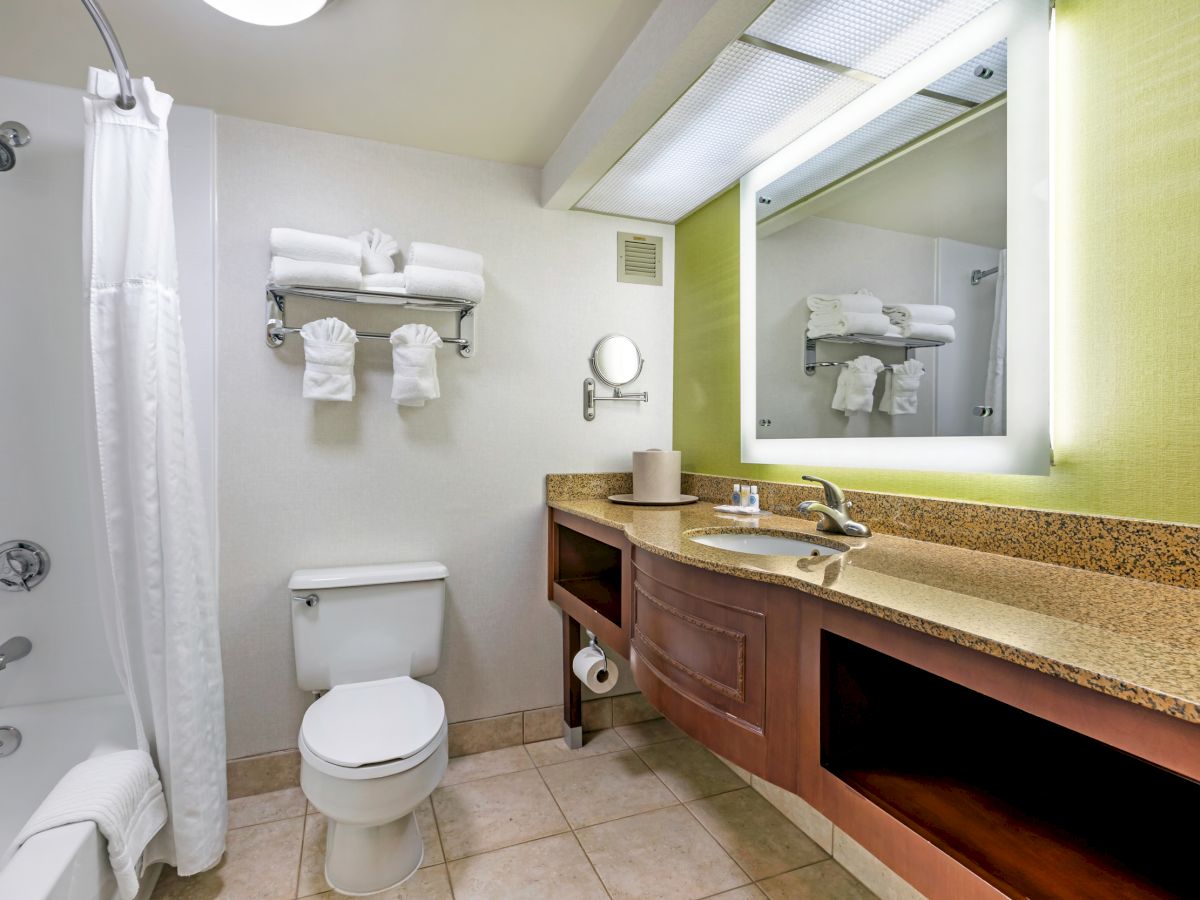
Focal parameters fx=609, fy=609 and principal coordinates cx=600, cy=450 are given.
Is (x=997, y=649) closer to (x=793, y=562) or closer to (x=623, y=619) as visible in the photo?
(x=793, y=562)

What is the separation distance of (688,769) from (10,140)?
293 cm

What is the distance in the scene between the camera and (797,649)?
106 cm

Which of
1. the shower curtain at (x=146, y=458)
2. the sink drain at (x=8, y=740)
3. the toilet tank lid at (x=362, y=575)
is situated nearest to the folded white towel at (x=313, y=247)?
the shower curtain at (x=146, y=458)

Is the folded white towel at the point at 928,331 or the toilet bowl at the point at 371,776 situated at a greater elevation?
the folded white towel at the point at 928,331

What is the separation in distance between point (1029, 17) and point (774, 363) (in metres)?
1.04

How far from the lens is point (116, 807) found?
52.6 inches

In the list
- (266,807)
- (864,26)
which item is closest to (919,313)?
(864,26)

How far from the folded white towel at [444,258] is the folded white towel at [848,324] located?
114cm

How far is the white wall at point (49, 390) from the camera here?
1.82m

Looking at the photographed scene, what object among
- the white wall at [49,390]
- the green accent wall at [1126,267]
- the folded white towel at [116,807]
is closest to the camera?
the green accent wall at [1126,267]

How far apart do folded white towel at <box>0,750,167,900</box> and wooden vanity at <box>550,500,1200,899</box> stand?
119 centimetres

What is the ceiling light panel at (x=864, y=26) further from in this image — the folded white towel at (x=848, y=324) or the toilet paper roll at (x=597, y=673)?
the toilet paper roll at (x=597, y=673)

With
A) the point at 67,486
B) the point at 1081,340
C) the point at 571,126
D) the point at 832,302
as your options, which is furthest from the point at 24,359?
the point at 1081,340

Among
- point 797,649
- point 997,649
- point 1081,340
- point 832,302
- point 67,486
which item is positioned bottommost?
point 797,649
